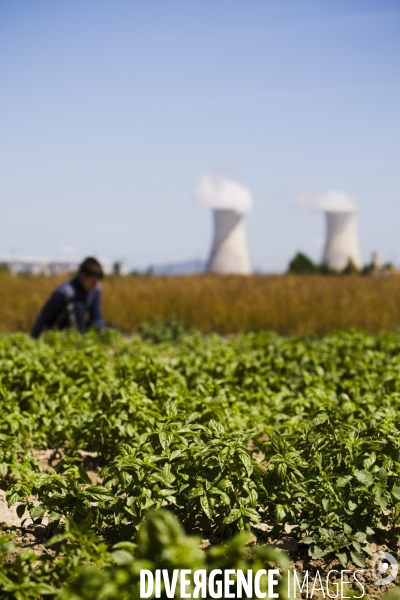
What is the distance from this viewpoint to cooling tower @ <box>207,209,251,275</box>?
1288 inches

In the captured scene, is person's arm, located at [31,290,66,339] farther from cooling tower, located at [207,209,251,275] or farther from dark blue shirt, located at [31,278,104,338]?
cooling tower, located at [207,209,251,275]

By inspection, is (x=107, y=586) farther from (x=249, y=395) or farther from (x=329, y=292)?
(x=329, y=292)

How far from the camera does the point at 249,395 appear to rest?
407 cm

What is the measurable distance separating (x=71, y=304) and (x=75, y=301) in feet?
0.17

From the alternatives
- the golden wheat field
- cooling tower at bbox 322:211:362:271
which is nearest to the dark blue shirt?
the golden wheat field

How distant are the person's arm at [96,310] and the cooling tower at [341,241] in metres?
26.7

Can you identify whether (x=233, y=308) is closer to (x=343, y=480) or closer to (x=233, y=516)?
(x=343, y=480)

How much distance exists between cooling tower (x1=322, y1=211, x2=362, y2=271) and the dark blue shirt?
88.2ft

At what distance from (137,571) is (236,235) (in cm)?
3191

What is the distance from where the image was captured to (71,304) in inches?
276

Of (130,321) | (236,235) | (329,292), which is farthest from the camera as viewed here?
(236,235)

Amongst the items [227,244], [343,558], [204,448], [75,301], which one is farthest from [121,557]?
[227,244]

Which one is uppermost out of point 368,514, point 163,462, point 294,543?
point 163,462

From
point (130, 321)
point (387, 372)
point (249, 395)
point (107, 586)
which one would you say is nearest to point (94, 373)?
point (249, 395)
